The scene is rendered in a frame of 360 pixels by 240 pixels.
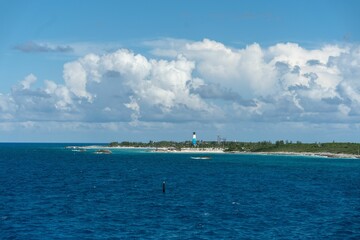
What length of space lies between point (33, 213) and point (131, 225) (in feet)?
60.9

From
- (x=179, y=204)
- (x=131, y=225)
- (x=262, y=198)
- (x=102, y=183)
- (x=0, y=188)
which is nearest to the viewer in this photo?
(x=131, y=225)

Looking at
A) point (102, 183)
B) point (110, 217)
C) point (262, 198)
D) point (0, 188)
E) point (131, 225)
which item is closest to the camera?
point (131, 225)

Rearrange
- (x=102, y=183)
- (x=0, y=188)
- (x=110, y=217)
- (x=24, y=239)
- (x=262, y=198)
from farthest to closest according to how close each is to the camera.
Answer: (x=102, y=183)
(x=0, y=188)
(x=262, y=198)
(x=110, y=217)
(x=24, y=239)

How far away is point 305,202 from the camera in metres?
94.1

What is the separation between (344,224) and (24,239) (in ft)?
149

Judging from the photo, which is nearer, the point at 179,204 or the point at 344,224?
the point at 344,224

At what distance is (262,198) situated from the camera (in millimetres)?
99875

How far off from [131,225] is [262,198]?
1515 inches

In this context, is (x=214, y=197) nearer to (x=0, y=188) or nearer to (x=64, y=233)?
(x=64, y=233)

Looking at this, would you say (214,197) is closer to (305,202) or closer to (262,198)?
(262,198)

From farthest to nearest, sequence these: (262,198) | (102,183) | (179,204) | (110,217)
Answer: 1. (102,183)
2. (262,198)
3. (179,204)
4. (110,217)

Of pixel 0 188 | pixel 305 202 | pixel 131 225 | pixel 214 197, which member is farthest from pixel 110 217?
pixel 0 188

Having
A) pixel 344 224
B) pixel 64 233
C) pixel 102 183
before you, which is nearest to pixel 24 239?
pixel 64 233

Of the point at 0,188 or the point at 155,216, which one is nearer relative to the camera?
the point at 155,216
